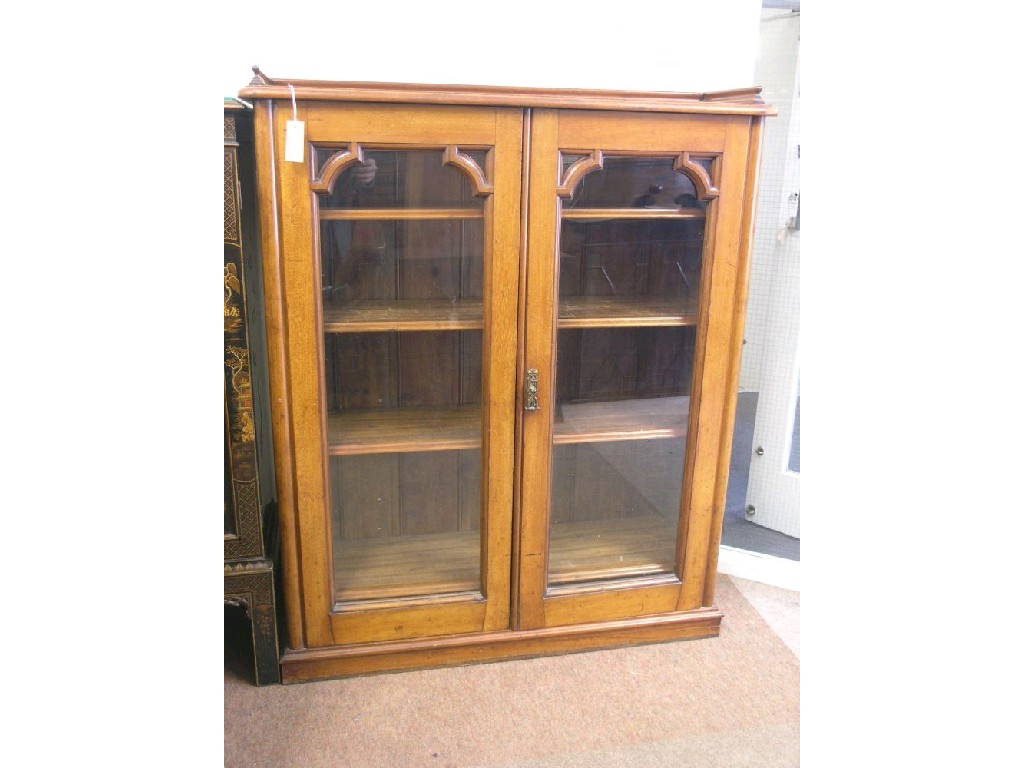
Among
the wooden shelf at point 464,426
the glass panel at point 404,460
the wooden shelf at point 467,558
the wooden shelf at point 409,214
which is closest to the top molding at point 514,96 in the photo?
the wooden shelf at point 409,214

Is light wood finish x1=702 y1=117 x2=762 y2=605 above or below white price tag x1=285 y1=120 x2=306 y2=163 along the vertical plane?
below

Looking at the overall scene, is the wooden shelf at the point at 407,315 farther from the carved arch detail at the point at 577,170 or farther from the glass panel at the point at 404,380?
the carved arch detail at the point at 577,170

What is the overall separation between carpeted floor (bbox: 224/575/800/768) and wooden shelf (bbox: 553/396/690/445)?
0.54 meters

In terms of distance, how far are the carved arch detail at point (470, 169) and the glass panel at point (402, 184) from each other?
0.05ft

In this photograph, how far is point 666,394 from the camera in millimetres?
1712

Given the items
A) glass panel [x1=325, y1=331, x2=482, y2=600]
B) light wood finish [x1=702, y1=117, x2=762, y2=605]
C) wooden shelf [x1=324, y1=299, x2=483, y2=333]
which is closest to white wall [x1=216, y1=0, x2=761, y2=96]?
light wood finish [x1=702, y1=117, x2=762, y2=605]

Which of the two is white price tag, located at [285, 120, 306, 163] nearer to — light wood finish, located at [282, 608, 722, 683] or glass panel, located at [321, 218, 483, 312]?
glass panel, located at [321, 218, 483, 312]

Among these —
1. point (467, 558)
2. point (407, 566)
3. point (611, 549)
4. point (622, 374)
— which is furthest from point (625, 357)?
point (407, 566)

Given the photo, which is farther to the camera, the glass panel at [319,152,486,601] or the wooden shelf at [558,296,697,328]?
the wooden shelf at [558,296,697,328]

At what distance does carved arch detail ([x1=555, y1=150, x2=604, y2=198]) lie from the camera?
1.47 meters

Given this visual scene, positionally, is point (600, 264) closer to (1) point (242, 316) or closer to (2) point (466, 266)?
(2) point (466, 266)

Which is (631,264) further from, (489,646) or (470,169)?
(489,646)

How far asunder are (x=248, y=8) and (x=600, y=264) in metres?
0.99

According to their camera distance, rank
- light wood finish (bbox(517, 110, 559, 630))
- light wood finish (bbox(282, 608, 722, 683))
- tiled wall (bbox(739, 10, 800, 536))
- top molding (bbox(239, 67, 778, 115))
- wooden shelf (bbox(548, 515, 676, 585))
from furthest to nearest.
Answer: tiled wall (bbox(739, 10, 800, 536)), wooden shelf (bbox(548, 515, 676, 585)), light wood finish (bbox(282, 608, 722, 683)), light wood finish (bbox(517, 110, 559, 630)), top molding (bbox(239, 67, 778, 115))
